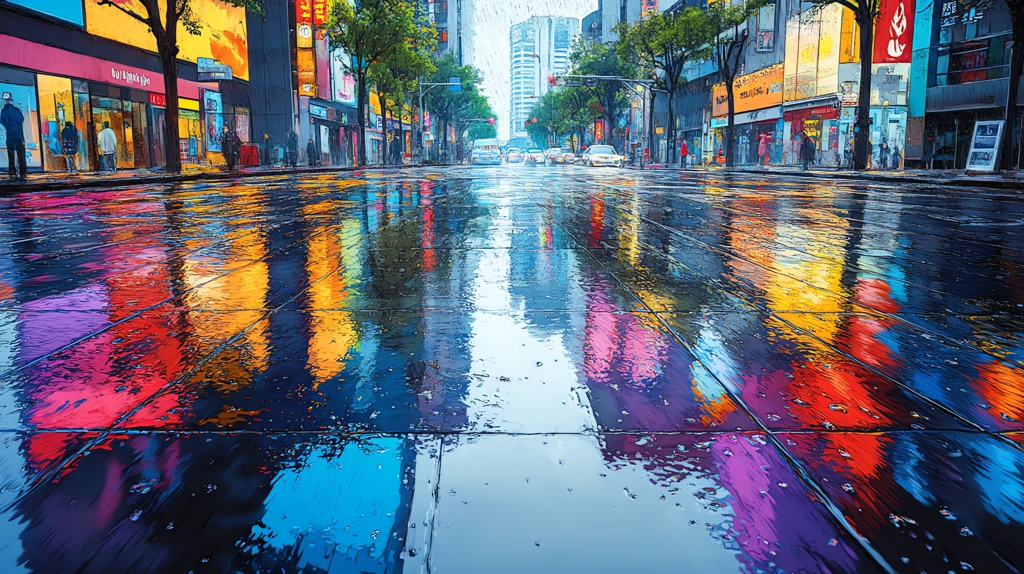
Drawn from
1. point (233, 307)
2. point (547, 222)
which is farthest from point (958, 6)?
point (233, 307)

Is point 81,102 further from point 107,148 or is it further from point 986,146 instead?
point 986,146

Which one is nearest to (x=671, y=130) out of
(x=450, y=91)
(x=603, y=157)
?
(x=603, y=157)

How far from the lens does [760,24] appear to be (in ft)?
150

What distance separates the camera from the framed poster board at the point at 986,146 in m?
22.1

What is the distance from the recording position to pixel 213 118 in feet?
126

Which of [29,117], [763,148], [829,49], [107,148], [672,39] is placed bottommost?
[107,148]

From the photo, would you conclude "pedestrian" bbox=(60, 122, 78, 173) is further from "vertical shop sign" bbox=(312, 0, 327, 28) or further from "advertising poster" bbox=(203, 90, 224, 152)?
"vertical shop sign" bbox=(312, 0, 327, 28)

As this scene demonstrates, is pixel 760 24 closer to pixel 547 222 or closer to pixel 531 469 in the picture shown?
pixel 547 222

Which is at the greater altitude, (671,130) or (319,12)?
(319,12)

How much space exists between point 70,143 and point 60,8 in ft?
14.3

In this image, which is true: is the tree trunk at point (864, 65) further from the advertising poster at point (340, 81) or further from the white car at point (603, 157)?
the advertising poster at point (340, 81)

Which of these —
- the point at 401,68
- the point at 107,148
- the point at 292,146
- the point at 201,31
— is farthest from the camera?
the point at 401,68

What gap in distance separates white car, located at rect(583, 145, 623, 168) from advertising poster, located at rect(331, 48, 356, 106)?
58.2 ft

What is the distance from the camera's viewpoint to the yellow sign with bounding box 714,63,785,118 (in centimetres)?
4512
